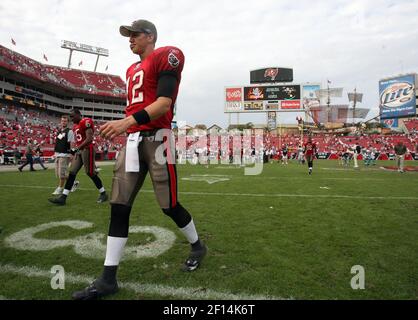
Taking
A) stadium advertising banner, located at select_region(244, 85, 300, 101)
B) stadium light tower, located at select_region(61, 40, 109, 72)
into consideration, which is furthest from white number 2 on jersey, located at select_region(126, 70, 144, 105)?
stadium light tower, located at select_region(61, 40, 109, 72)

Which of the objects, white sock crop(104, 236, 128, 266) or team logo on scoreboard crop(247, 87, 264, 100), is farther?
team logo on scoreboard crop(247, 87, 264, 100)

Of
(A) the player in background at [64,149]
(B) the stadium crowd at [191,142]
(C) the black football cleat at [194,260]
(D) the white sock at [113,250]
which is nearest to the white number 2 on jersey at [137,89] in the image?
(D) the white sock at [113,250]

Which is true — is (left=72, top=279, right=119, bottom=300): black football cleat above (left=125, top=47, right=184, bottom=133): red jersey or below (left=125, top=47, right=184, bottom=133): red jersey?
below

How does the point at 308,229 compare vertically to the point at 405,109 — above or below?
below

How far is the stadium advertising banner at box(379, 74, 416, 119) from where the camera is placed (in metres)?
41.9

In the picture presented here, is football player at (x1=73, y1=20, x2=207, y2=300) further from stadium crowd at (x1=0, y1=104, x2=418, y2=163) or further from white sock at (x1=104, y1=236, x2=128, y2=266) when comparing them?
stadium crowd at (x1=0, y1=104, x2=418, y2=163)

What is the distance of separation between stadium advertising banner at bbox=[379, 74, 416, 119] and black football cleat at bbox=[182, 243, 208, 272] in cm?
4876

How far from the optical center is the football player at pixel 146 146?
248cm

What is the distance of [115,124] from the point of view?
2223 millimetres

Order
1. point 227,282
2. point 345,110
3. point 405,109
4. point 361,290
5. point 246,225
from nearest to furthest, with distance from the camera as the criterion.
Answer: point 361,290 → point 227,282 → point 246,225 → point 405,109 → point 345,110
